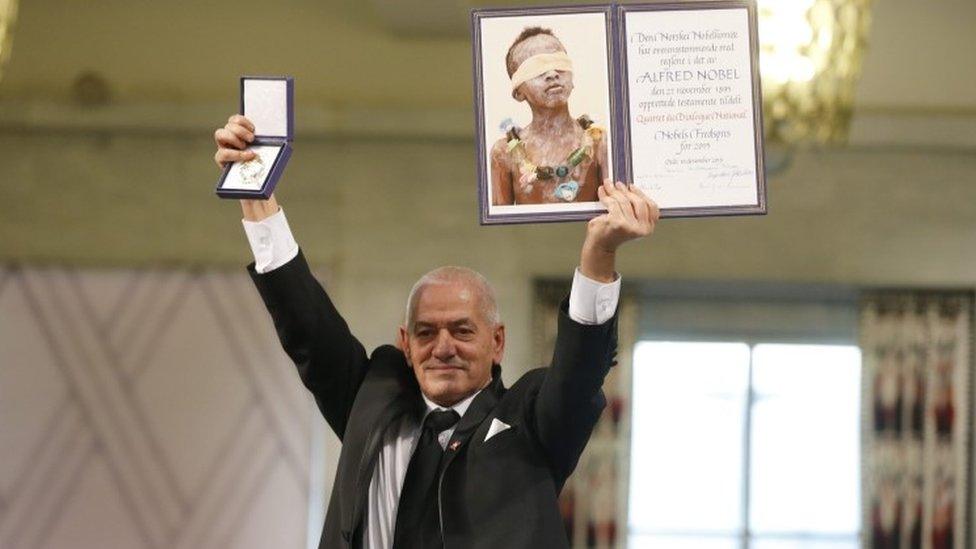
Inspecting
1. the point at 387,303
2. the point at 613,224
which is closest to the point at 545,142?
the point at 613,224

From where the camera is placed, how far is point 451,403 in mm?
2617

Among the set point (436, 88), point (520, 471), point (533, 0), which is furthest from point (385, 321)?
point (520, 471)

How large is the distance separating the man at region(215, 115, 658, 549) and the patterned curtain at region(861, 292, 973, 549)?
16.8 feet

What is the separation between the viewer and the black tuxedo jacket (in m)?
2.44

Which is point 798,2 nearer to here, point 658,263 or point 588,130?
point 588,130

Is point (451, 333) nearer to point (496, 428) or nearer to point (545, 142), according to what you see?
point (496, 428)

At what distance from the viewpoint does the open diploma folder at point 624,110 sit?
2.41m

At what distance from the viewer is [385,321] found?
759cm

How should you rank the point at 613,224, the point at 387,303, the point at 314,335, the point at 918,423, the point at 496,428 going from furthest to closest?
the point at 387,303 → the point at 918,423 → the point at 314,335 → the point at 496,428 → the point at 613,224

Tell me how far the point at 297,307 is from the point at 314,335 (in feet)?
0.20

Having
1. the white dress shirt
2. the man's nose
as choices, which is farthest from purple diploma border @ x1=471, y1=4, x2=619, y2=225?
the man's nose
